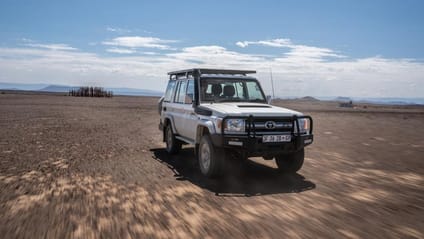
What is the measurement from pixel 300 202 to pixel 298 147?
4.52 feet

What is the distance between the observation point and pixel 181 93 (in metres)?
8.75

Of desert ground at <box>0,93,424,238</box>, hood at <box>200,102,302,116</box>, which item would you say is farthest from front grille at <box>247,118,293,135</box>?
desert ground at <box>0,93,424,238</box>

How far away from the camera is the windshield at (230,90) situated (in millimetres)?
7723

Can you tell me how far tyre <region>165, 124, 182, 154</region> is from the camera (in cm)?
926

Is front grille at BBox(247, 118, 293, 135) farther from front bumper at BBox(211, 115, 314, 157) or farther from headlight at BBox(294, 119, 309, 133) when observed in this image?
headlight at BBox(294, 119, 309, 133)

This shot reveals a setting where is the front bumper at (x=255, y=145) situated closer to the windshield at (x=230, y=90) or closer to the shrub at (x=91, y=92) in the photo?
the windshield at (x=230, y=90)

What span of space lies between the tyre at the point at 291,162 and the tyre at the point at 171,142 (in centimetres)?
288

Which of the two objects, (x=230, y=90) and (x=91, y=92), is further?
(x=91, y=92)

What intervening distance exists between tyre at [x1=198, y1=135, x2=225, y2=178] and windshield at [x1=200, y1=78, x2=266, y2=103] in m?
1.18

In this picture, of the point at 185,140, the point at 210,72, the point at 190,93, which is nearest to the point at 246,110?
the point at 190,93

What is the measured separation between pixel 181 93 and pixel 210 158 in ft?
8.76

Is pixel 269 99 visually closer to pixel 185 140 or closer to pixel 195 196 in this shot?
pixel 185 140

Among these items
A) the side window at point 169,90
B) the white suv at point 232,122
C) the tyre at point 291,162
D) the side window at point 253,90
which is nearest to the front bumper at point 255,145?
the white suv at point 232,122

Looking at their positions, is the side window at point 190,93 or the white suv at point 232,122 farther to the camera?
the side window at point 190,93
